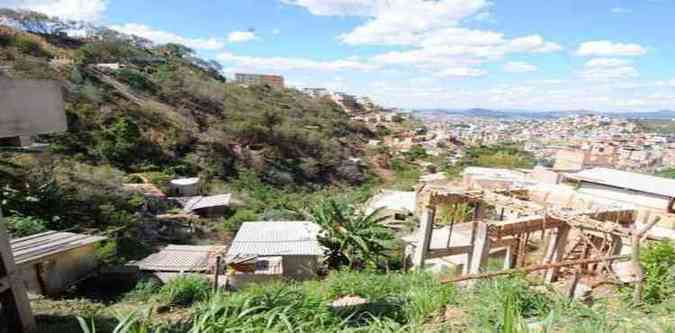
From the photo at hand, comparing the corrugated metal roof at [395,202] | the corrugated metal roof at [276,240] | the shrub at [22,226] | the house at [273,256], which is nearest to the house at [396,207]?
the corrugated metal roof at [395,202]

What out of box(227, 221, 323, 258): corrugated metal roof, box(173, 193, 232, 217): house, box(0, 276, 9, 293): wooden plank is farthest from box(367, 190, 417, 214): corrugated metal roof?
box(0, 276, 9, 293): wooden plank

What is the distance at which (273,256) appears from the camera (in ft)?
32.8

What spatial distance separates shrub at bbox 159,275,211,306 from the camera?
5.80 meters

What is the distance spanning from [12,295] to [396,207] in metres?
16.3

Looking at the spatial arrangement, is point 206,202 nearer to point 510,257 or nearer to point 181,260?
point 181,260

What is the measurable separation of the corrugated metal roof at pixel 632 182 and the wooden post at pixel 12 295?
17.1 meters

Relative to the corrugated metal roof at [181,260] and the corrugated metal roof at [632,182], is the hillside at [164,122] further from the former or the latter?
the corrugated metal roof at [632,182]

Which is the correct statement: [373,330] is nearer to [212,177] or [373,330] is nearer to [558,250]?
[558,250]

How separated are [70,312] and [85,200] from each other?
937 centimetres

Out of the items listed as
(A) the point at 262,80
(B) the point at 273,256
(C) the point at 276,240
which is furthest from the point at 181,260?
(A) the point at 262,80

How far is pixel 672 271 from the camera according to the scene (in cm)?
454

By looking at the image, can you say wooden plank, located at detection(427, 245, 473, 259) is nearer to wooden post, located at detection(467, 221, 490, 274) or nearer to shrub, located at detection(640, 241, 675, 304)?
wooden post, located at detection(467, 221, 490, 274)

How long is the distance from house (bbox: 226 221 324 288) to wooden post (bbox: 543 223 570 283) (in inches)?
223

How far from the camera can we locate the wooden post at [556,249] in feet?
24.7
